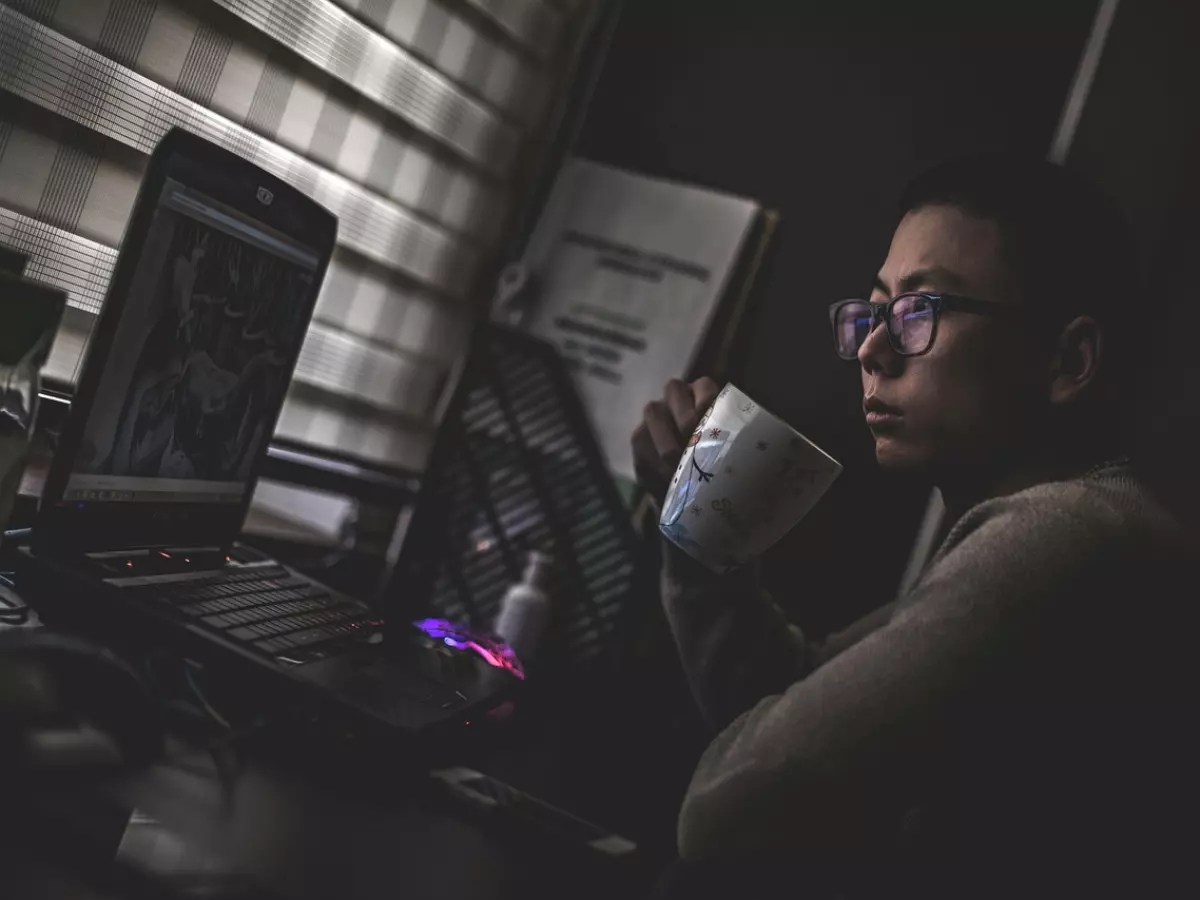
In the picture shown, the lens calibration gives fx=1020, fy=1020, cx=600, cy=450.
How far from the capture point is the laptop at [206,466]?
0.76m

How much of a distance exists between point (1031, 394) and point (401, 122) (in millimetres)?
946

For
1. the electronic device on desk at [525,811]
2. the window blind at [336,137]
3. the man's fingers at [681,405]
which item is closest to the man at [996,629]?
the electronic device on desk at [525,811]

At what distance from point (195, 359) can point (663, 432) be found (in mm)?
471

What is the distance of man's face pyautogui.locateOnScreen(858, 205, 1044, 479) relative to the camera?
833mm

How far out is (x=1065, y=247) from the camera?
83 centimetres

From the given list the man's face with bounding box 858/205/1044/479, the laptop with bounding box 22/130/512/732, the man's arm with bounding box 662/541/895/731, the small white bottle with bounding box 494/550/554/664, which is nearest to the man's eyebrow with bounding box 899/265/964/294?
the man's face with bounding box 858/205/1044/479

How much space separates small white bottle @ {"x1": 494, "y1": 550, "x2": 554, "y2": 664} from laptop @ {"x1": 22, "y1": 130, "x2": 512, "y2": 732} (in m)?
0.28

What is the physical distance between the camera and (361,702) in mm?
759

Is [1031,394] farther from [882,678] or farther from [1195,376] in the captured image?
[1195,376]

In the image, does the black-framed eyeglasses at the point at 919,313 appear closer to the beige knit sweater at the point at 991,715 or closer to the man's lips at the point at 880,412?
the man's lips at the point at 880,412

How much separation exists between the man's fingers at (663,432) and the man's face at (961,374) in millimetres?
259

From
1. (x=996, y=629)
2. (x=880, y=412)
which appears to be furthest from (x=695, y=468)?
(x=996, y=629)

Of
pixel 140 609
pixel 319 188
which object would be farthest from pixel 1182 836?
pixel 319 188

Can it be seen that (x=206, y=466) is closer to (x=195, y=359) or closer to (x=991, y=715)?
(x=195, y=359)
